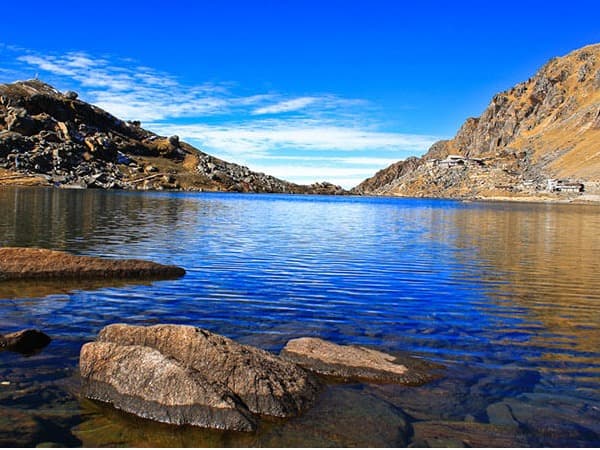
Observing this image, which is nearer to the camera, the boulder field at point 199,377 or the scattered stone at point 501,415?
the boulder field at point 199,377

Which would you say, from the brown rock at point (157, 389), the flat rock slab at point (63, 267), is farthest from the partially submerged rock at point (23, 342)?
the flat rock slab at point (63, 267)

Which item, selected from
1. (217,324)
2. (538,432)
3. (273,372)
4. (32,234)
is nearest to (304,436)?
(273,372)

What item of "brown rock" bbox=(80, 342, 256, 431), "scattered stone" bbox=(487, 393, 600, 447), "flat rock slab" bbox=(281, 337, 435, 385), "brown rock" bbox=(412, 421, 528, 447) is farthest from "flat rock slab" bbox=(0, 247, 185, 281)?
"scattered stone" bbox=(487, 393, 600, 447)

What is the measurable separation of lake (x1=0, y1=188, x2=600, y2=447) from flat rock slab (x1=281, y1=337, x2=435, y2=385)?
19.8 inches

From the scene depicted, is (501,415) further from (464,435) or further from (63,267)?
(63,267)

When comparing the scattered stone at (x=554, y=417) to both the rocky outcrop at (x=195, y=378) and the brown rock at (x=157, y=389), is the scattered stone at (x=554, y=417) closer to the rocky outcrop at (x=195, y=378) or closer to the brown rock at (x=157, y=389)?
the rocky outcrop at (x=195, y=378)

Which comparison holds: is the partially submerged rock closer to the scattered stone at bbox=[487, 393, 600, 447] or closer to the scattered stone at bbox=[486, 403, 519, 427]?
the scattered stone at bbox=[486, 403, 519, 427]

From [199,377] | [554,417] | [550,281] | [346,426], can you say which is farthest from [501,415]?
[550,281]

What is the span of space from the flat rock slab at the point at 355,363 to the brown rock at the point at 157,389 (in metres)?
3.32

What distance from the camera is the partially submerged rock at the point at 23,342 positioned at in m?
14.4

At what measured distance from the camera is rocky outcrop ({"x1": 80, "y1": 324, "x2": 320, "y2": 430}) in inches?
419

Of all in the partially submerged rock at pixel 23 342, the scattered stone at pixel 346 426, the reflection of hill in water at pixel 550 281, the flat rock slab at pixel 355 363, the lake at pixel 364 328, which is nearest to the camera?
the scattered stone at pixel 346 426

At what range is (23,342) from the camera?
14484mm

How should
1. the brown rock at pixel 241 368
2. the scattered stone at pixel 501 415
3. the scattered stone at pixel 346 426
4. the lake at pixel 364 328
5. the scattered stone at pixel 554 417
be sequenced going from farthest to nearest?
the brown rock at pixel 241 368, the scattered stone at pixel 501 415, the lake at pixel 364 328, the scattered stone at pixel 554 417, the scattered stone at pixel 346 426
